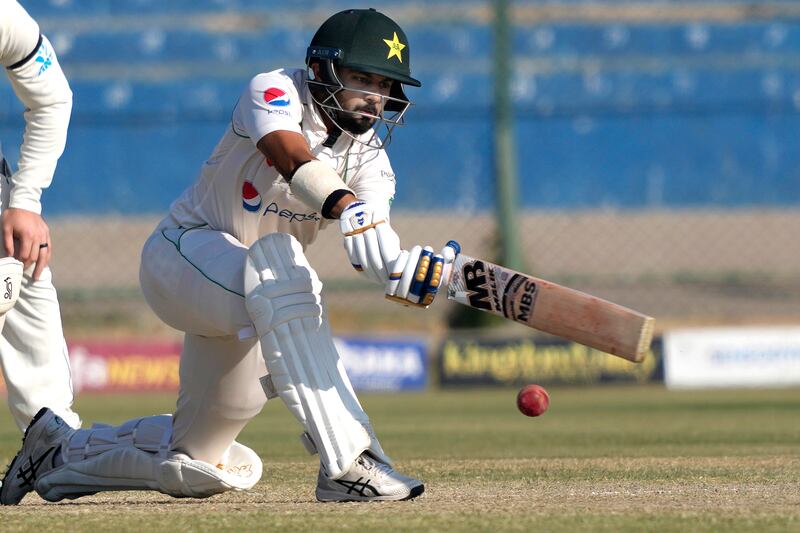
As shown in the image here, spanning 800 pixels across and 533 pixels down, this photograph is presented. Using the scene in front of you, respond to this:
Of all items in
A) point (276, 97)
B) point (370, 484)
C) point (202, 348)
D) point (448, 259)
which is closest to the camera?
point (448, 259)

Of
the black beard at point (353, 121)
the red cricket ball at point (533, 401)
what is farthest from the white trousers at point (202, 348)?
the red cricket ball at point (533, 401)

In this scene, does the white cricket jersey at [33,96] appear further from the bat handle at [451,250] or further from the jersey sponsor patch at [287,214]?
the bat handle at [451,250]

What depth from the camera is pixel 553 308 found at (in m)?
3.90

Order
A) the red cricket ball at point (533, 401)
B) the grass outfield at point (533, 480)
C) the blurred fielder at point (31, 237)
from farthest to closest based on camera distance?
1. the red cricket ball at point (533, 401)
2. the blurred fielder at point (31, 237)
3. the grass outfield at point (533, 480)

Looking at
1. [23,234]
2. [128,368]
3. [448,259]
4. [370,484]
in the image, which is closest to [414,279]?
[448,259]

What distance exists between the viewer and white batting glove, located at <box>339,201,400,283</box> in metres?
3.90

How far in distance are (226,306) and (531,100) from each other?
36.6 feet

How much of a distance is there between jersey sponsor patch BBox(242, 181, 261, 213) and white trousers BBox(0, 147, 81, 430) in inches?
27.4

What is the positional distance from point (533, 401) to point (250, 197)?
138 cm

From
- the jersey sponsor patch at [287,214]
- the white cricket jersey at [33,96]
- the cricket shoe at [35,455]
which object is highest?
the white cricket jersey at [33,96]

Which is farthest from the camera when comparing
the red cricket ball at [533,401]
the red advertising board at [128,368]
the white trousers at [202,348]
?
the red advertising board at [128,368]

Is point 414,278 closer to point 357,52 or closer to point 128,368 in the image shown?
point 357,52

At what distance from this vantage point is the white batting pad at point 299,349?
158 inches

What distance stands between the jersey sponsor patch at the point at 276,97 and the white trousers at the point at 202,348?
0.45 metres
